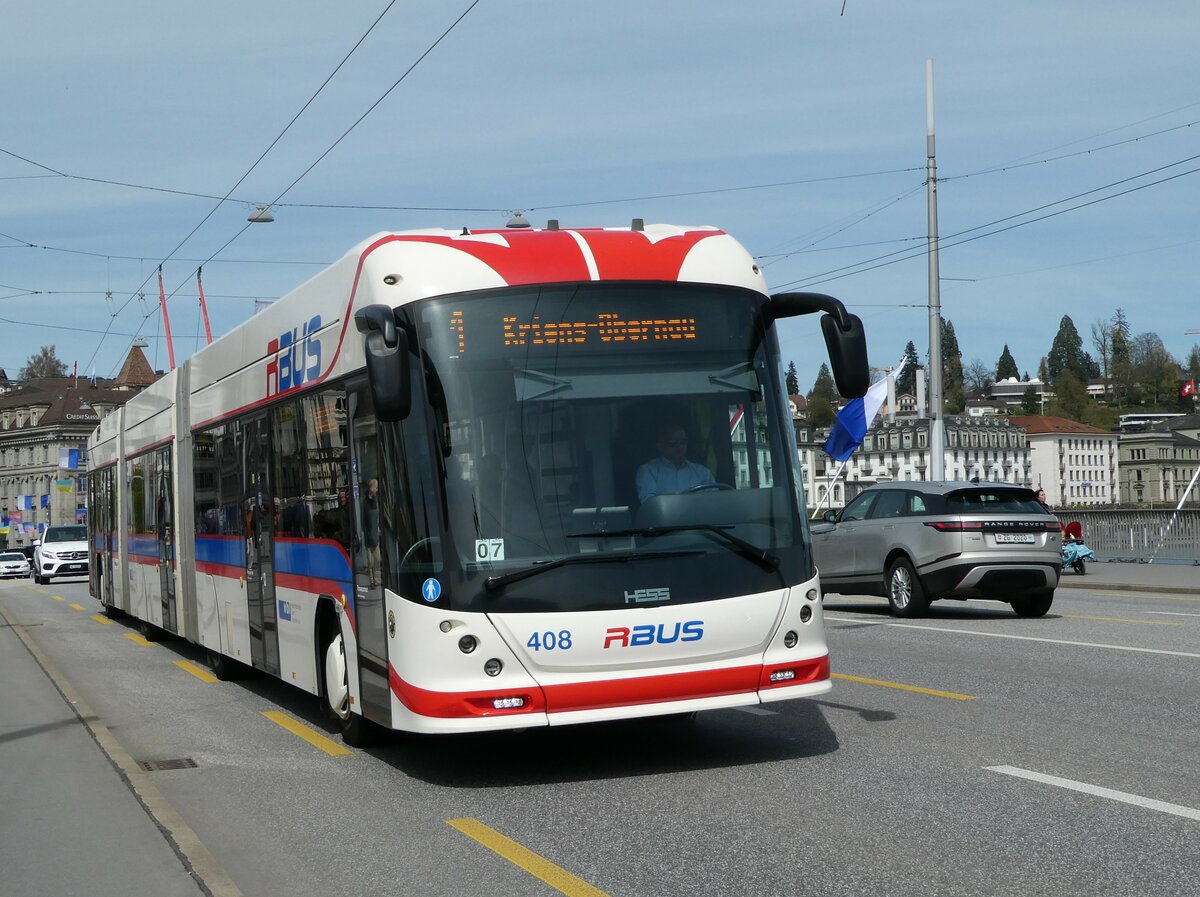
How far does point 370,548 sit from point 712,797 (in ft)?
7.98

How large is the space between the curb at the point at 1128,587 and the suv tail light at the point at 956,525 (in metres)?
5.75

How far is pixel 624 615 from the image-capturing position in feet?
27.0

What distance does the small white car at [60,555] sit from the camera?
50.4 meters

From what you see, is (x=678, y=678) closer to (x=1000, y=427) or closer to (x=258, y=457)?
(x=258, y=457)

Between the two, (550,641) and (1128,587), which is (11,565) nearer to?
(1128,587)

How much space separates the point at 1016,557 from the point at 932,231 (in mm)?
20191

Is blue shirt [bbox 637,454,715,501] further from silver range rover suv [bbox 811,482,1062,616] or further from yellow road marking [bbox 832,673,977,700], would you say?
silver range rover suv [bbox 811,482,1062,616]

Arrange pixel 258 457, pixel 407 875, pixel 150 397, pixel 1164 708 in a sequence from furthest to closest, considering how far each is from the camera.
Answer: pixel 150 397 → pixel 258 457 → pixel 1164 708 → pixel 407 875

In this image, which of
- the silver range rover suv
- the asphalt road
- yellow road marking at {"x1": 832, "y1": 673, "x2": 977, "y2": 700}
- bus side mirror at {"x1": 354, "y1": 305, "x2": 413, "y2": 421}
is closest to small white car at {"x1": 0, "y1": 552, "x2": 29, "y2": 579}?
the silver range rover suv

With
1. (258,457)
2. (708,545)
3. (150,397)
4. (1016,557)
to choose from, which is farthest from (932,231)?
(708,545)

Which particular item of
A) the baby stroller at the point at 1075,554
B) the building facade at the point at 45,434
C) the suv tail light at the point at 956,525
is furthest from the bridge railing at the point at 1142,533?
the building facade at the point at 45,434

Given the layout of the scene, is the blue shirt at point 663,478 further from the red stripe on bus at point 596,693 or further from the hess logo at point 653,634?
the red stripe on bus at point 596,693

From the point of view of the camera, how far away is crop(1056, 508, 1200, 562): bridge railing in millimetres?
31203

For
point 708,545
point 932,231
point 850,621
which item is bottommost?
point 850,621
